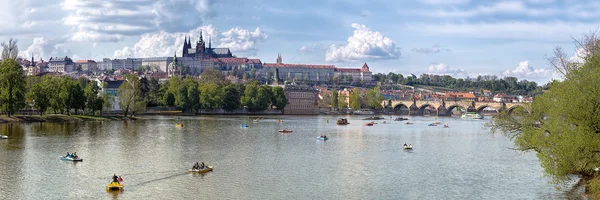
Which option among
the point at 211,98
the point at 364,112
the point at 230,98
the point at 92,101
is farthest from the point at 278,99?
the point at 92,101

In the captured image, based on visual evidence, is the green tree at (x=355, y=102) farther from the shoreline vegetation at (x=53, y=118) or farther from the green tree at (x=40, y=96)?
the green tree at (x=40, y=96)

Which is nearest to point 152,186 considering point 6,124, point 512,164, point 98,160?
point 98,160

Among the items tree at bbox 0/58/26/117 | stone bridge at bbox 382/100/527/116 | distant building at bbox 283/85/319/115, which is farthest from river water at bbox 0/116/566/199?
stone bridge at bbox 382/100/527/116

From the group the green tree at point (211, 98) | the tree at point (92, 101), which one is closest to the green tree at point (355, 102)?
the green tree at point (211, 98)

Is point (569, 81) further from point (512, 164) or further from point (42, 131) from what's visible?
point (42, 131)

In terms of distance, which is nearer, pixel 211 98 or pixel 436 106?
pixel 211 98

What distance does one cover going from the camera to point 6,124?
252ft

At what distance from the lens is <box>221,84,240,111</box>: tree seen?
138625 mm

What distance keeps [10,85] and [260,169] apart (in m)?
46.6

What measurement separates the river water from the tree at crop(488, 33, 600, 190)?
326 centimetres

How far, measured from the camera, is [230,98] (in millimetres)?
140000

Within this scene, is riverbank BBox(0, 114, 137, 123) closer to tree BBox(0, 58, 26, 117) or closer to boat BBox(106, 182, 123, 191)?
tree BBox(0, 58, 26, 117)

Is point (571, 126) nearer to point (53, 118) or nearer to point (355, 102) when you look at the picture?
point (53, 118)

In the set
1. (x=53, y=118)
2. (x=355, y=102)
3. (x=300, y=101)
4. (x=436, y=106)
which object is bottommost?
(x=53, y=118)
